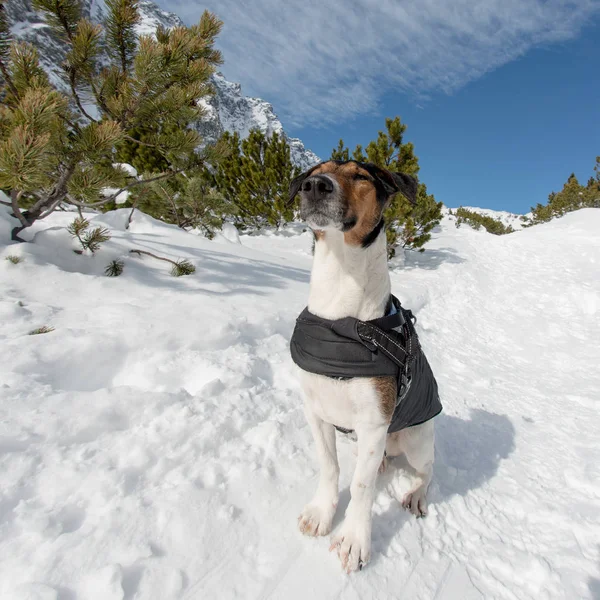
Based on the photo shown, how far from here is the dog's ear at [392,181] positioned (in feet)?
6.49

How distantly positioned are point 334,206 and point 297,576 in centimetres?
198

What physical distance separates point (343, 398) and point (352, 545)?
846 mm

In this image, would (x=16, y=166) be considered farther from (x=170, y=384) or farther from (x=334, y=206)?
(x=334, y=206)

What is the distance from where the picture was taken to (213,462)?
2215mm

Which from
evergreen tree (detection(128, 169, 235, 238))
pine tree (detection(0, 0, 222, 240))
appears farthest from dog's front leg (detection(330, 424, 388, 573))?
evergreen tree (detection(128, 169, 235, 238))

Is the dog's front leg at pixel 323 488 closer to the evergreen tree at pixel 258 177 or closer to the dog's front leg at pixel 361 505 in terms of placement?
the dog's front leg at pixel 361 505

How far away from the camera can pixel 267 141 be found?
1547cm

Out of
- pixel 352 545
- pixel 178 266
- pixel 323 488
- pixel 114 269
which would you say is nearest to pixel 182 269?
pixel 178 266

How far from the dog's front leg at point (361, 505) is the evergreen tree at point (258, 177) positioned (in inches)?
523

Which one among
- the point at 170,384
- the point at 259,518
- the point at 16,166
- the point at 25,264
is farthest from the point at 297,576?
the point at 25,264

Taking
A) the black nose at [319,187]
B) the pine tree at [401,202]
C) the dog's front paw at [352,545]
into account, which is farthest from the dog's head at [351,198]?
the pine tree at [401,202]

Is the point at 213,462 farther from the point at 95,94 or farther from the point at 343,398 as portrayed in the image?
the point at 95,94

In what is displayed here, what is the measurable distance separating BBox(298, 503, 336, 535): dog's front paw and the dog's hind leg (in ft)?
2.07

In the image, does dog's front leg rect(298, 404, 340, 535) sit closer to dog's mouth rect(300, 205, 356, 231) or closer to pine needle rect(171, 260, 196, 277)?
dog's mouth rect(300, 205, 356, 231)
